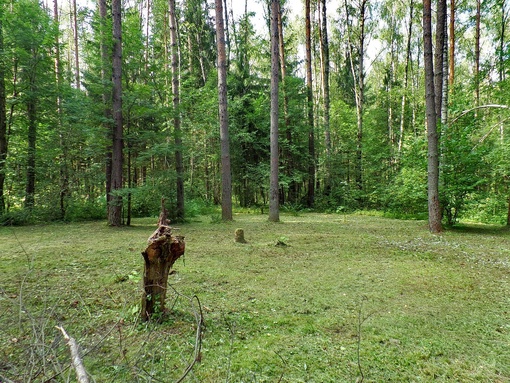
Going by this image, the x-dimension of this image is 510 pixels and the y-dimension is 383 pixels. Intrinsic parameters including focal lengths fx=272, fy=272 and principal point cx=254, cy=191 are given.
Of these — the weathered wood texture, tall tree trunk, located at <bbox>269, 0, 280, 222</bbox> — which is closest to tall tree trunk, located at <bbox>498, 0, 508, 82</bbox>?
tall tree trunk, located at <bbox>269, 0, 280, 222</bbox>

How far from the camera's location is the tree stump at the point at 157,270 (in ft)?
7.92

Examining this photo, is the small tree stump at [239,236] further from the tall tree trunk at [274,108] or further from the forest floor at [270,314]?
the tall tree trunk at [274,108]

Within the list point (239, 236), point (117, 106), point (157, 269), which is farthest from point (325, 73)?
point (157, 269)

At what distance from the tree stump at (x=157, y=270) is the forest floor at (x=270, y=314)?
0.46ft

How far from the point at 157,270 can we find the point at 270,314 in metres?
1.20

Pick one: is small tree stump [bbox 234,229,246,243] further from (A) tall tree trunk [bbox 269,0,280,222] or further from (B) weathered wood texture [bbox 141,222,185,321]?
(A) tall tree trunk [bbox 269,0,280,222]

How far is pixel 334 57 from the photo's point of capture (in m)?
22.8

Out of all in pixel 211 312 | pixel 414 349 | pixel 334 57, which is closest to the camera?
pixel 414 349

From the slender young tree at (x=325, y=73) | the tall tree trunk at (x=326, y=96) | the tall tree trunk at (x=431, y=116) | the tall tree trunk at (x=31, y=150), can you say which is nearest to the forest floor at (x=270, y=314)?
the tall tree trunk at (x=431, y=116)

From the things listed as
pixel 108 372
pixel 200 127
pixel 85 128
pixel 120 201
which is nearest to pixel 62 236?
pixel 120 201

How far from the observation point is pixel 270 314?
9.02 ft

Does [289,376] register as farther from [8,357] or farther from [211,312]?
[8,357]

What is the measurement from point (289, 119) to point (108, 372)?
47.2ft

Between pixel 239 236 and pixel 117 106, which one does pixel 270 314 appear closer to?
pixel 239 236
